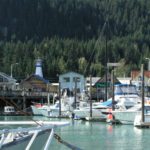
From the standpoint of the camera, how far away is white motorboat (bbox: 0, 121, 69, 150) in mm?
16703

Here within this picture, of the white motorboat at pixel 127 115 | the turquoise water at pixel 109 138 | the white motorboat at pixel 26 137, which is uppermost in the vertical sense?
the white motorboat at pixel 26 137

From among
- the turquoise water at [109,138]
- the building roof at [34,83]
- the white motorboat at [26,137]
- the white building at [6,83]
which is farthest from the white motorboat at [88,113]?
the building roof at [34,83]

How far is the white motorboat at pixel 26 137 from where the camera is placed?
1670cm

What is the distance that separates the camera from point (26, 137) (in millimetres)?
17172

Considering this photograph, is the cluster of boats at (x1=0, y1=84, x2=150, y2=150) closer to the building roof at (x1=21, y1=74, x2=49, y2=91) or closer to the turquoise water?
the turquoise water

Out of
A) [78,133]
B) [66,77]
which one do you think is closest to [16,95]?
[66,77]

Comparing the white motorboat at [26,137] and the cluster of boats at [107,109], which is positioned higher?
the white motorboat at [26,137]

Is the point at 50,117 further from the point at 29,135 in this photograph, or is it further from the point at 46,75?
the point at 46,75

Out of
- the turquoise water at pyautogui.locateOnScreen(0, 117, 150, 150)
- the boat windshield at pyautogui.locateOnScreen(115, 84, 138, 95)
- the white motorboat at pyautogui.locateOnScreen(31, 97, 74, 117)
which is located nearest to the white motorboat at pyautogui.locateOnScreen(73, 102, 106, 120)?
the white motorboat at pyautogui.locateOnScreen(31, 97, 74, 117)

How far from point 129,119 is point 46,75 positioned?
5040 inches

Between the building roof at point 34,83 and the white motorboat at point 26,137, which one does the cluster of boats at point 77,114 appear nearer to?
the white motorboat at point 26,137

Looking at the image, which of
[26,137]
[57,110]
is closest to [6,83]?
[57,110]

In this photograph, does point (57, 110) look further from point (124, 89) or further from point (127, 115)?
point (127, 115)

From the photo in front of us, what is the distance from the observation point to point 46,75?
634 ft
